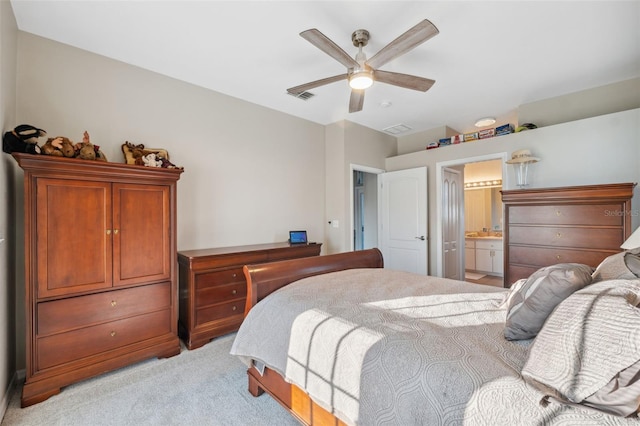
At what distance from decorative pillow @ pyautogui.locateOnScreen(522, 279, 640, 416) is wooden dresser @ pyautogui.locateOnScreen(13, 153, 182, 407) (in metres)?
2.67

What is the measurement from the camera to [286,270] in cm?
213

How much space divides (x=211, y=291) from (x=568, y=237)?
142 inches

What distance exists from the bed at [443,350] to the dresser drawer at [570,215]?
5.19 feet

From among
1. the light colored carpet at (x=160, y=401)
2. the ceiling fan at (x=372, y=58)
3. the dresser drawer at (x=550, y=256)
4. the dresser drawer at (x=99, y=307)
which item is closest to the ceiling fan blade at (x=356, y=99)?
the ceiling fan at (x=372, y=58)

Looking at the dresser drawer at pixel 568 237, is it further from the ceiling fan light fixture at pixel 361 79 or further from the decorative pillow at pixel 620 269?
the ceiling fan light fixture at pixel 361 79

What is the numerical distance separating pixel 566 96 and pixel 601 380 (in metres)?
4.05

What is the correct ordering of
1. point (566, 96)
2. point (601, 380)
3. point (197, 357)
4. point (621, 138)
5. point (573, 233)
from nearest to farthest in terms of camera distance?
point (601, 380), point (197, 357), point (573, 233), point (621, 138), point (566, 96)

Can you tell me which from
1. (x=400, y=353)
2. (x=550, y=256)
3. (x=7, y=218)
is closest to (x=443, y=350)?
(x=400, y=353)

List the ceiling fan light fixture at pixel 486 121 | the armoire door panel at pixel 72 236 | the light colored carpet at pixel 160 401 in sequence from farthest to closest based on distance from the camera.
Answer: the ceiling fan light fixture at pixel 486 121, the armoire door panel at pixel 72 236, the light colored carpet at pixel 160 401

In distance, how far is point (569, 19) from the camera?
222 centimetres

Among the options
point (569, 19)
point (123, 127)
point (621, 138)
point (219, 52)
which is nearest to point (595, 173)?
point (621, 138)

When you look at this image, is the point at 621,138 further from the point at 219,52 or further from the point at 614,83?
the point at 219,52

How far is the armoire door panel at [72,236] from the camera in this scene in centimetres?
203

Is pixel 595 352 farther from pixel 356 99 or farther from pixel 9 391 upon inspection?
pixel 9 391
